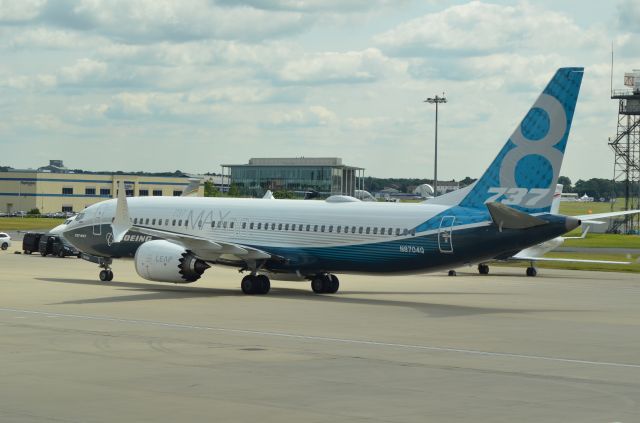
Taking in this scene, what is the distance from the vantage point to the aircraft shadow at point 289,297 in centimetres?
3556

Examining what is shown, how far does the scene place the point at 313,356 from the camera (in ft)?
76.2

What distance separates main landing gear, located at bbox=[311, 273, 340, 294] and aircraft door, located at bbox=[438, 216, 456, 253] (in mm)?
6859

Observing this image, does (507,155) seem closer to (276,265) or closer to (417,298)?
(417,298)

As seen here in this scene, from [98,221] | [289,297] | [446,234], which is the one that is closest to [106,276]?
[98,221]

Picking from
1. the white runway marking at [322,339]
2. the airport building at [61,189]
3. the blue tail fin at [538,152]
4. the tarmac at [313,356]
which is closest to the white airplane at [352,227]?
the blue tail fin at [538,152]

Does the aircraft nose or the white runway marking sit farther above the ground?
the aircraft nose

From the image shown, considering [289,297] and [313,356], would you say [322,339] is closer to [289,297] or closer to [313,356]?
[313,356]

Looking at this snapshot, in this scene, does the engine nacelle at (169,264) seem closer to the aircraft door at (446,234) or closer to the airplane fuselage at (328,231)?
the airplane fuselage at (328,231)

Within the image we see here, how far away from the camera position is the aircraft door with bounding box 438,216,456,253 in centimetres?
3609

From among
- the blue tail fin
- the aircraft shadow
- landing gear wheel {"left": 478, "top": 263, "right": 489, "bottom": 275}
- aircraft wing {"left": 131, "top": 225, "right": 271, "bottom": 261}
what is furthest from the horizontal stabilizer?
landing gear wheel {"left": 478, "top": 263, "right": 489, "bottom": 275}

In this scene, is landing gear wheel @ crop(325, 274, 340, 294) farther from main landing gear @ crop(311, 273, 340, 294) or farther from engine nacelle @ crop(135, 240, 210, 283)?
engine nacelle @ crop(135, 240, 210, 283)

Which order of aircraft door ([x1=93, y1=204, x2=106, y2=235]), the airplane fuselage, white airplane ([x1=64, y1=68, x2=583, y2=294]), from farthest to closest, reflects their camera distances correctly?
1. aircraft door ([x1=93, y1=204, x2=106, y2=235])
2. the airplane fuselage
3. white airplane ([x1=64, y1=68, x2=583, y2=294])

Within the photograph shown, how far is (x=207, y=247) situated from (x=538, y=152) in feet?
42.2

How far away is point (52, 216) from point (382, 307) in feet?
489
